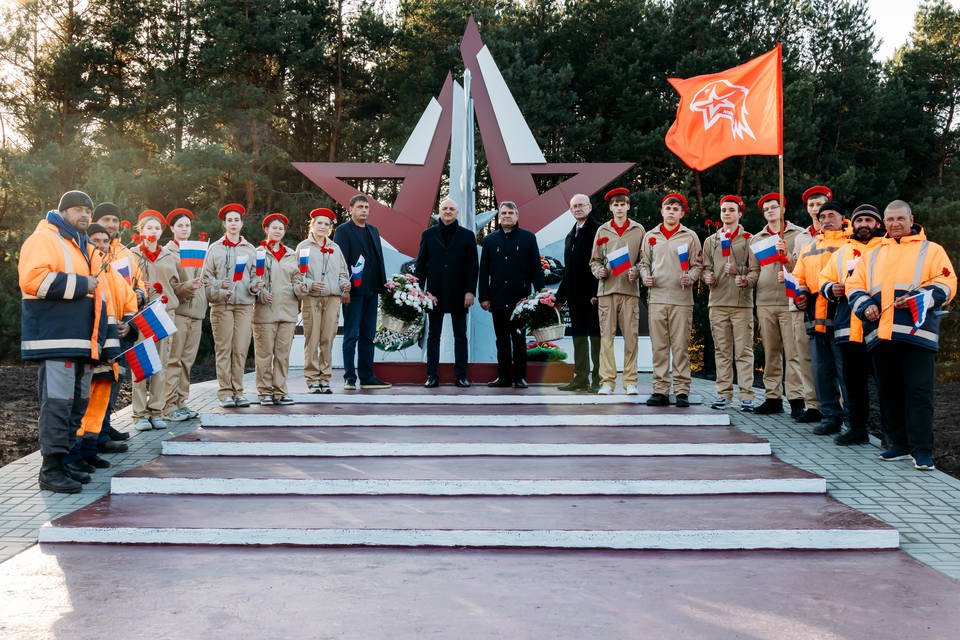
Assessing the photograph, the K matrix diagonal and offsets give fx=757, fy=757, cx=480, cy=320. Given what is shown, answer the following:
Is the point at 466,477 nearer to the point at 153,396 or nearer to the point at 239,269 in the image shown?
the point at 239,269

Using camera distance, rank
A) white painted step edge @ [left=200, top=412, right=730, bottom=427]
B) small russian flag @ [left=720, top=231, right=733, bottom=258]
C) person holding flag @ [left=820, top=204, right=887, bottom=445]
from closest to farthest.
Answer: person holding flag @ [left=820, top=204, right=887, bottom=445] < white painted step edge @ [left=200, top=412, right=730, bottom=427] < small russian flag @ [left=720, top=231, right=733, bottom=258]

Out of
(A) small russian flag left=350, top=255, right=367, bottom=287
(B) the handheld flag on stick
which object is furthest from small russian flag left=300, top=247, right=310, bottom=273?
(B) the handheld flag on stick

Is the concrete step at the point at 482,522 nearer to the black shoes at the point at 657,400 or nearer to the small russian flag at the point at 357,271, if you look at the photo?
the black shoes at the point at 657,400

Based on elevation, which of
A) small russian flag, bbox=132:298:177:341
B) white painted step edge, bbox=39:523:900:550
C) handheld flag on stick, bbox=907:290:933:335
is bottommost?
white painted step edge, bbox=39:523:900:550

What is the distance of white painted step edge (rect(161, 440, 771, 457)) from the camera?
510cm

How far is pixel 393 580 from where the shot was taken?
10.8ft

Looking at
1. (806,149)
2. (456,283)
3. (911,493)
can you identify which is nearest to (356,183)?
(806,149)

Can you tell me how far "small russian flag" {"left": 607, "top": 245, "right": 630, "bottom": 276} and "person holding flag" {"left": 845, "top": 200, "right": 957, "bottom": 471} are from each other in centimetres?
179

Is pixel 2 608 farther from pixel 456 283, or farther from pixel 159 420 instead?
pixel 456 283

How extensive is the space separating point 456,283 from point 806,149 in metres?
15.7

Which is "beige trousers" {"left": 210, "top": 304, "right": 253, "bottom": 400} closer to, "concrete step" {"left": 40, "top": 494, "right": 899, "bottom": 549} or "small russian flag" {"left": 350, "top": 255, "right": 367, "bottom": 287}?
"small russian flag" {"left": 350, "top": 255, "right": 367, "bottom": 287}

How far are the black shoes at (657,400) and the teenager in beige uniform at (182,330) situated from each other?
12.7 ft

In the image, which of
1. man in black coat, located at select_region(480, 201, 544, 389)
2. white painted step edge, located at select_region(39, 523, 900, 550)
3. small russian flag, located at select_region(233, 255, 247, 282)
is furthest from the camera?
man in black coat, located at select_region(480, 201, 544, 389)

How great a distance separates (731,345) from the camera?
671 centimetres
